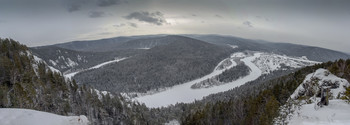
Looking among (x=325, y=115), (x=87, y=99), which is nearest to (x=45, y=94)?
(x=87, y=99)

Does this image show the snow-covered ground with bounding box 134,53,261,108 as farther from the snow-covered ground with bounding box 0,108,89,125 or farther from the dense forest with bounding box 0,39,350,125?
the snow-covered ground with bounding box 0,108,89,125

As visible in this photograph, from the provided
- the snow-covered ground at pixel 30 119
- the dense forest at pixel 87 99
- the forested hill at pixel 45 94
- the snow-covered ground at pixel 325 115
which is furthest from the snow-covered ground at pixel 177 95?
the snow-covered ground at pixel 325 115

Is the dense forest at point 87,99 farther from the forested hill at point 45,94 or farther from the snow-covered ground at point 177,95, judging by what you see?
the snow-covered ground at point 177,95

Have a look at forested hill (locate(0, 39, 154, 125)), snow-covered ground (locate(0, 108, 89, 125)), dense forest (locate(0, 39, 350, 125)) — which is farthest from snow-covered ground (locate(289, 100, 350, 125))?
forested hill (locate(0, 39, 154, 125))

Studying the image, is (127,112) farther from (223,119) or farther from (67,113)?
(223,119)

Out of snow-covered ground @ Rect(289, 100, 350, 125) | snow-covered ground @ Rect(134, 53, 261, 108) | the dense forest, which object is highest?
snow-covered ground @ Rect(289, 100, 350, 125)

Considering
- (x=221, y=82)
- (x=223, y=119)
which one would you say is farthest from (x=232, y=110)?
(x=221, y=82)
